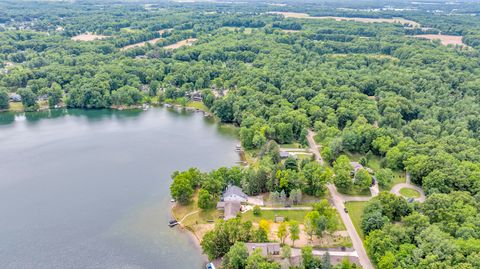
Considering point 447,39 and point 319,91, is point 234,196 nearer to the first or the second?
point 319,91

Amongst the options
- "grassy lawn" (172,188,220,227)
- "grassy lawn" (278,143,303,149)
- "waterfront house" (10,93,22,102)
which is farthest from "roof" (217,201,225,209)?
"waterfront house" (10,93,22,102)

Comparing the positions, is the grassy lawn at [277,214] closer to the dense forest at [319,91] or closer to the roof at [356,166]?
the dense forest at [319,91]

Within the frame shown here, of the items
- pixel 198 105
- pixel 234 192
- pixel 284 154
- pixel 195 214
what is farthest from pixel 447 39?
pixel 195 214

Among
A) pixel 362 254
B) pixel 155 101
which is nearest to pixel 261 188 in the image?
pixel 362 254

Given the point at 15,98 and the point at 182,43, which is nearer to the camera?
the point at 15,98

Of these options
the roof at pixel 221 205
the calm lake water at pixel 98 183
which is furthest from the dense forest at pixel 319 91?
the calm lake water at pixel 98 183

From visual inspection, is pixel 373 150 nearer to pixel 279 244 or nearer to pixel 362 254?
pixel 362 254

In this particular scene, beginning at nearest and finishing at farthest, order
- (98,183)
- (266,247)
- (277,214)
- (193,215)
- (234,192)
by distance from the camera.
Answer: (266,247), (277,214), (193,215), (234,192), (98,183)
